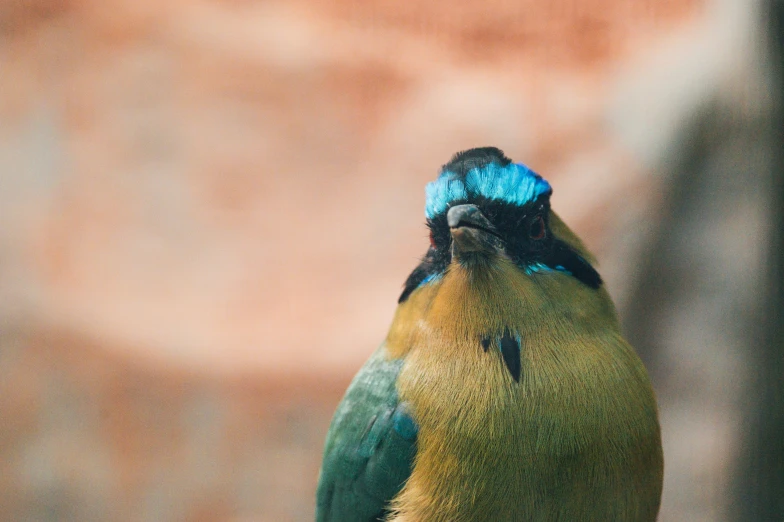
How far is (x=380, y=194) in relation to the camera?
160 inches

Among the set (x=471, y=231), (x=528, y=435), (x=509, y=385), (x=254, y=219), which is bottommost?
(x=528, y=435)

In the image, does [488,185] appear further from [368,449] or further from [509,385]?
[368,449]

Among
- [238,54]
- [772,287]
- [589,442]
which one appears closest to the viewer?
[589,442]

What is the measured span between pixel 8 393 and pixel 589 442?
3.51m

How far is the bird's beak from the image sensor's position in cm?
188

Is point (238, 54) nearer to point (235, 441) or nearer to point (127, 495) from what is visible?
point (235, 441)

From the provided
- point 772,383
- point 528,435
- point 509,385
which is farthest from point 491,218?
point 772,383

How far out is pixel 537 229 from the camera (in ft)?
6.83

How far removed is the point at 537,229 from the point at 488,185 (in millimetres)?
226

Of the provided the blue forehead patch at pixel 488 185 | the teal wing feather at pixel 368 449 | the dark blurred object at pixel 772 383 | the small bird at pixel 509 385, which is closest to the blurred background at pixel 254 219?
the dark blurred object at pixel 772 383

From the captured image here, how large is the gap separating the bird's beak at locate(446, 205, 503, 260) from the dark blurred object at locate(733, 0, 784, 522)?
1.86 meters

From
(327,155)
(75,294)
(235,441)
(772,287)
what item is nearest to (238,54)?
(327,155)

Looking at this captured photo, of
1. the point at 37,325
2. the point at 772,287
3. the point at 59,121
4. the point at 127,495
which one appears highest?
the point at 59,121

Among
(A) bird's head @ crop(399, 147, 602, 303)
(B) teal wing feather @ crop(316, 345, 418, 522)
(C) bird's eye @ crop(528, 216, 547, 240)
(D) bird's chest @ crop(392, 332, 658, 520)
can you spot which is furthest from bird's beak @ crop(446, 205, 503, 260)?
(B) teal wing feather @ crop(316, 345, 418, 522)
